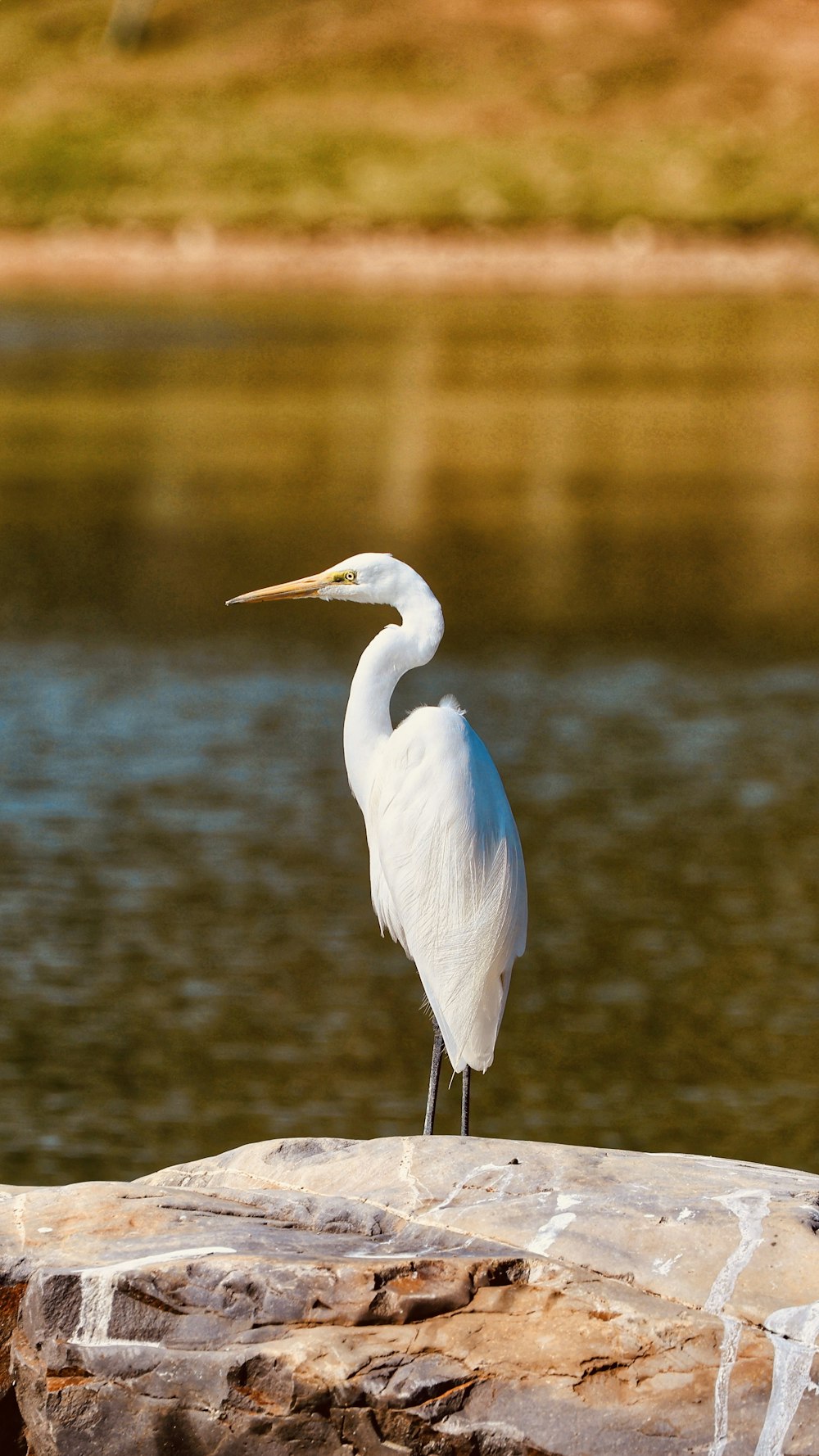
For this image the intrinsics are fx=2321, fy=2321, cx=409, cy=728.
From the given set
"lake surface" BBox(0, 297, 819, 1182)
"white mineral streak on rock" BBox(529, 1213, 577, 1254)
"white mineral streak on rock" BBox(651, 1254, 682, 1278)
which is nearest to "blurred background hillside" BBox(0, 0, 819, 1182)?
"lake surface" BBox(0, 297, 819, 1182)

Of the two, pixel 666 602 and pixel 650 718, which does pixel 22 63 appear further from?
pixel 650 718

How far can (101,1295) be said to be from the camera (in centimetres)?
655

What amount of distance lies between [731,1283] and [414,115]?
90.0 m

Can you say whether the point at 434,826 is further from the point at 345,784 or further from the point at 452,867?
the point at 345,784

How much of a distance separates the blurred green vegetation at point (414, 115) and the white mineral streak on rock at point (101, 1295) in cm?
7602

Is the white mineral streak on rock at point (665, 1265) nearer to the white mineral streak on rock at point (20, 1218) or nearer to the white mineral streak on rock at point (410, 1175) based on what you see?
the white mineral streak on rock at point (410, 1175)

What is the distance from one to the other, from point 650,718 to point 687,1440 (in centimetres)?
1689

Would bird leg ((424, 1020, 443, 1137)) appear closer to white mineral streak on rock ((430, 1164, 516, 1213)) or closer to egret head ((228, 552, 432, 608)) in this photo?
white mineral streak on rock ((430, 1164, 516, 1213))

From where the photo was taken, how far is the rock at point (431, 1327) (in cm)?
629

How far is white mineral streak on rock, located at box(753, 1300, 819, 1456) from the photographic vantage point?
6211 millimetres

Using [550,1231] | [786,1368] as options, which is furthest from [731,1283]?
[550,1231]

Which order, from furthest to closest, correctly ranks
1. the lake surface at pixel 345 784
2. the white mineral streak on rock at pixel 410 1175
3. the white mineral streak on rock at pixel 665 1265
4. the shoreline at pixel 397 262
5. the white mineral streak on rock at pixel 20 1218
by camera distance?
the shoreline at pixel 397 262, the lake surface at pixel 345 784, the white mineral streak on rock at pixel 410 1175, the white mineral streak on rock at pixel 20 1218, the white mineral streak on rock at pixel 665 1265

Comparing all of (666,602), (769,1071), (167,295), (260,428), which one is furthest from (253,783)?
(167,295)

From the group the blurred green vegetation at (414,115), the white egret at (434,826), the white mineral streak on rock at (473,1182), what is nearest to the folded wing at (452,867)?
the white egret at (434,826)
